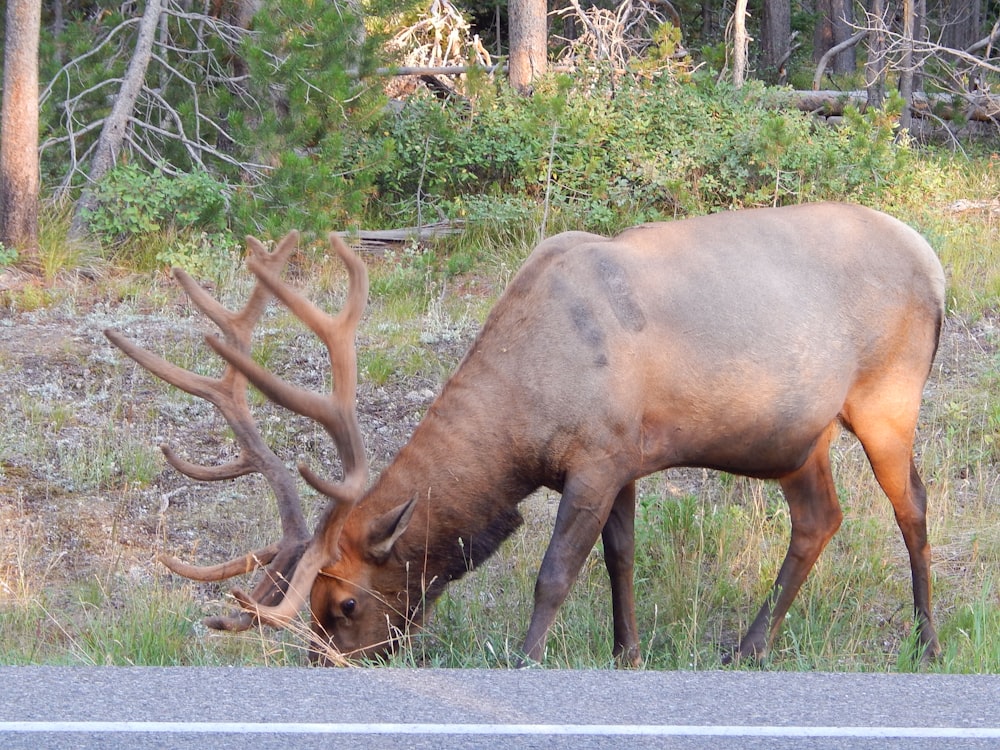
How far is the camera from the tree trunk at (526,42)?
15.0 meters

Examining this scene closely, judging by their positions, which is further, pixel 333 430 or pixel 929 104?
pixel 929 104

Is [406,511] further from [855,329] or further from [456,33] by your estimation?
[456,33]

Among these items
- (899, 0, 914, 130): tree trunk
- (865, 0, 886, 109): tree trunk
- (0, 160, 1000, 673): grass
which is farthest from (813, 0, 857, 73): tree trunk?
(0, 160, 1000, 673): grass

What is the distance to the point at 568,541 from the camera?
566 cm

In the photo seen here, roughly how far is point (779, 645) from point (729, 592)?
0.57m

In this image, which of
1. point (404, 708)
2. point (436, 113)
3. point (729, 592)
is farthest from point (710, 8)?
point (404, 708)

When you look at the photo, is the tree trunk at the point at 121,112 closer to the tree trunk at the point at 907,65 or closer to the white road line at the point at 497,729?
the tree trunk at the point at 907,65

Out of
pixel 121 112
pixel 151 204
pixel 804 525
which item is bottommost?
pixel 804 525

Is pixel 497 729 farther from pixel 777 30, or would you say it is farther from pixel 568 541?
pixel 777 30

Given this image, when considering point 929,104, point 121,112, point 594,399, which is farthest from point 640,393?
point 929,104

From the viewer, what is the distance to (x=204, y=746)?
12.0ft

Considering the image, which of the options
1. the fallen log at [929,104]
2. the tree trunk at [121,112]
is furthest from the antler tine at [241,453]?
the fallen log at [929,104]

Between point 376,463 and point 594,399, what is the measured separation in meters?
3.52

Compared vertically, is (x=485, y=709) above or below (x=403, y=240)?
below
